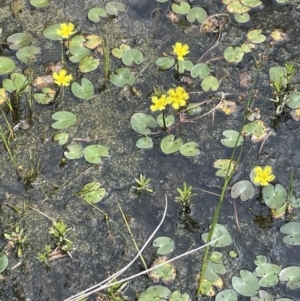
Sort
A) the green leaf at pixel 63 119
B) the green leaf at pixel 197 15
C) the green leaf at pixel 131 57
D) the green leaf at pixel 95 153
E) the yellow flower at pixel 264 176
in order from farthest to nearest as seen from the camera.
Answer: the green leaf at pixel 197 15, the green leaf at pixel 131 57, the green leaf at pixel 63 119, the green leaf at pixel 95 153, the yellow flower at pixel 264 176

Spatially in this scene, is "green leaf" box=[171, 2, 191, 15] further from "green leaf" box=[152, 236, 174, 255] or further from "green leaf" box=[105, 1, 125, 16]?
"green leaf" box=[152, 236, 174, 255]

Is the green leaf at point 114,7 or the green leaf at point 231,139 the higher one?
the green leaf at point 114,7

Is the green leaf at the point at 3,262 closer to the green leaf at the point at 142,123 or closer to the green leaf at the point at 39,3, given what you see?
the green leaf at the point at 142,123

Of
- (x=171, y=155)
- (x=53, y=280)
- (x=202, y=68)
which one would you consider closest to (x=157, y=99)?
(x=171, y=155)

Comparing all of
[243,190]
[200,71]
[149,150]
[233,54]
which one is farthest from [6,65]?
[243,190]

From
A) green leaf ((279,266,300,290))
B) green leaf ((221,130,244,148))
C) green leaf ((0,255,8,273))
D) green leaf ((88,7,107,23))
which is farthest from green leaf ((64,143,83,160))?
green leaf ((279,266,300,290))

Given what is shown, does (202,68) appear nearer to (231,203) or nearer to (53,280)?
(231,203)

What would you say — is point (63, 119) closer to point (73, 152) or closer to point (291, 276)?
point (73, 152)

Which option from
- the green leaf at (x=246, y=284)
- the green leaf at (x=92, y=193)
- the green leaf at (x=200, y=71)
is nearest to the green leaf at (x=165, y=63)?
the green leaf at (x=200, y=71)
